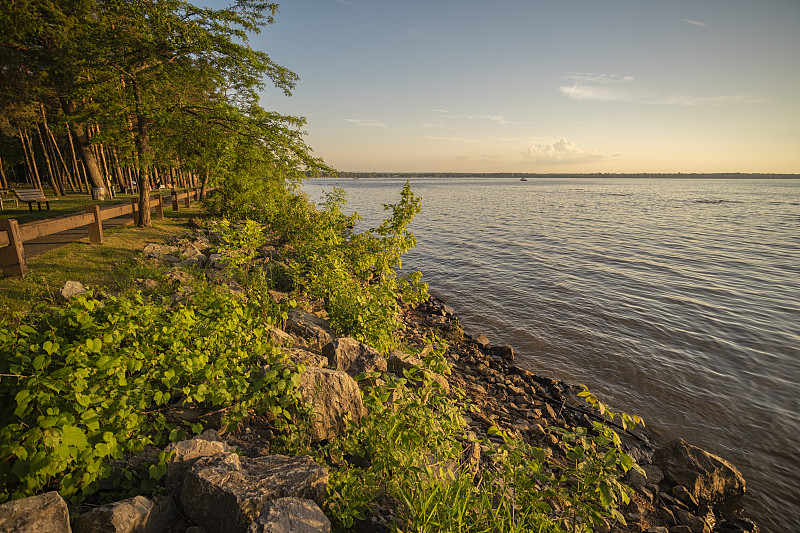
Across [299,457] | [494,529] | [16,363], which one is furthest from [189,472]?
[494,529]

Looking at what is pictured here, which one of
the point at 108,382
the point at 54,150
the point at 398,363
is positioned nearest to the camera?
the point at 108,382

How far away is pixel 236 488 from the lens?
2932 mm

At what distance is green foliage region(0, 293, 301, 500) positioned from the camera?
2.61 metres

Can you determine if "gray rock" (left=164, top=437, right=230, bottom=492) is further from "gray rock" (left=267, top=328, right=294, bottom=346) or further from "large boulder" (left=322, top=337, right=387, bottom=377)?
"large boulder" (left=322, top=337, right=387, bottom=377)

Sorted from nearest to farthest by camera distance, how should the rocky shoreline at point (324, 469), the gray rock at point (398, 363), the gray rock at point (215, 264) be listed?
the rocky shoreline at point (324, 469) < the gray rock at point (398, 363) < the gray rock at point (215, 264)

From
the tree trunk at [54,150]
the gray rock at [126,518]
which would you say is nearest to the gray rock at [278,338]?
the gray rock at [126,518]

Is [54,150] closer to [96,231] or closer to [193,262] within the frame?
[96,231]

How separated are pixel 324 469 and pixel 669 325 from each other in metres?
13.0

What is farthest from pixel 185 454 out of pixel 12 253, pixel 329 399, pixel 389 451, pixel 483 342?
pixel 483 342

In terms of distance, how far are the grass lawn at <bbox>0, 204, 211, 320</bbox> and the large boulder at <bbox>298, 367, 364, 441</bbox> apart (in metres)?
4.34

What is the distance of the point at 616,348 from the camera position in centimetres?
1019

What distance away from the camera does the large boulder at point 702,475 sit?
5469 mm

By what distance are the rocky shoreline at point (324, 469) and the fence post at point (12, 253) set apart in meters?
2.58

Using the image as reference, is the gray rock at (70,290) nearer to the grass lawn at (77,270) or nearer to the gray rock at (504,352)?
the grass lawn at (77,270)
